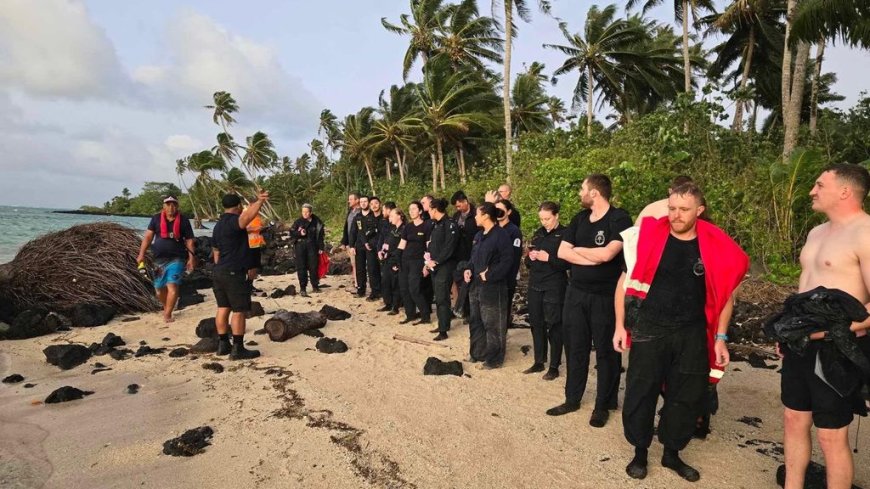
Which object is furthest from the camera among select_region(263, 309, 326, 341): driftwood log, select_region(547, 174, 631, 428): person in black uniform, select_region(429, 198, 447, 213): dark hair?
select_region(429, 198, 447, 213): dark hair

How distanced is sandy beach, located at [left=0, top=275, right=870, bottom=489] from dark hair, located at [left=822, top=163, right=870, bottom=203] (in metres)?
1.88

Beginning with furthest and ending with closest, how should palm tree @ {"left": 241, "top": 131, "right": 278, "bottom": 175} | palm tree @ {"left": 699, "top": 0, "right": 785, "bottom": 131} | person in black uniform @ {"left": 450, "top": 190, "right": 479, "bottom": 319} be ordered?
palm tree @ {"left": 241, "top": 131, "right": 278, "bottom": 175} → palm tree @ {"left": 699, "top": 0, "right": 785, "bottom": 131} → person in black uniform @ {"left": 450, "top": 190, "right": 479, "bottom": 319}

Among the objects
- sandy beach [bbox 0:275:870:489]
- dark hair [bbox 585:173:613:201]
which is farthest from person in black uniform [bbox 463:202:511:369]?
dark hair [bbox 585:173:613:201]

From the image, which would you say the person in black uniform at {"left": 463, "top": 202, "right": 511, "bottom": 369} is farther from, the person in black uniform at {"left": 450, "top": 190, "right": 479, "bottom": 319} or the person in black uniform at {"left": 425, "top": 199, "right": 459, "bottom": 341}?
the person in black uniform at {"left": 450, "top": 190, "right": 479, "bottom": 319}

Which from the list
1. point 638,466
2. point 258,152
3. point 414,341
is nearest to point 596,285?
point 638,466

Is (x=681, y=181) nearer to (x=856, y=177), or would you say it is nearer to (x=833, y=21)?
(x=856, y=177)

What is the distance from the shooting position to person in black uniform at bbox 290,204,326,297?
33.5ft

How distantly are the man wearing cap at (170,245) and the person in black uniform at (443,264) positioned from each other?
3734 millimetres

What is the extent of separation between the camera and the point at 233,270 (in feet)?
19.2

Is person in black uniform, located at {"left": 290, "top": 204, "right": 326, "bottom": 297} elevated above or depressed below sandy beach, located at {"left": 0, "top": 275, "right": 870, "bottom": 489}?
above

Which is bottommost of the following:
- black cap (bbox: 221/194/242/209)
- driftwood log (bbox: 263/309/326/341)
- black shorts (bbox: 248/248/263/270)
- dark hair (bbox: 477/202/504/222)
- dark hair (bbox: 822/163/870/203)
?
driftwood log (bbox: 263/309/326/341)

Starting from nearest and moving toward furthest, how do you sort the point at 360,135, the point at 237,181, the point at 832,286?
1. the point at 832,286
2. the point at 360,135
3. the point at 237,181

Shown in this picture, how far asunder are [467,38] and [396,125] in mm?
5686

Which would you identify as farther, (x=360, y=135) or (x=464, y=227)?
(x=360, y=135)
